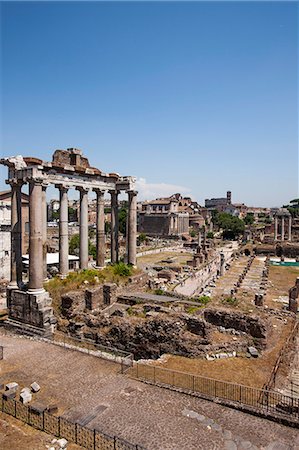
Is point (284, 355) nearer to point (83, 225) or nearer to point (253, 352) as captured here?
point (253, 352)

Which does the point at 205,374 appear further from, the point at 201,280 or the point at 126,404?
the point at 201,280

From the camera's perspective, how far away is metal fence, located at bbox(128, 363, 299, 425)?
1048 centimetres

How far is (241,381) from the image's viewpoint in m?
13.0

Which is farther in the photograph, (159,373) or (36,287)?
(36,287)

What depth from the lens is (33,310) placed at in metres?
18.4

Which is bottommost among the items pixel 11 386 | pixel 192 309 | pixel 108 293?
pixel 11 386

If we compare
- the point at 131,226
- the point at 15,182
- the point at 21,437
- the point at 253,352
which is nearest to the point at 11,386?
the point at 21,437

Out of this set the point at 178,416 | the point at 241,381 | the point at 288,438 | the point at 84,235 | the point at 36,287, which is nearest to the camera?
the point at 288,438

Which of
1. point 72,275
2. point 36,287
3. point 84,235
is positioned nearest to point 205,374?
point 36,287

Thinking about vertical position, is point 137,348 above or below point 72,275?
below

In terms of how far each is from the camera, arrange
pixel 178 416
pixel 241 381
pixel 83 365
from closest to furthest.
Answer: pixel 178 416, pixel 241 381, pixel 83 365

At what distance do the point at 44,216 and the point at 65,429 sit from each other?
14775 mm

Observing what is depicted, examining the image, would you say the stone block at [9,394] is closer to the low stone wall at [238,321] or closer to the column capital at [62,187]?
the low stone wall at [238,321]

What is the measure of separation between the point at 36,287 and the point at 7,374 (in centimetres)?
609
